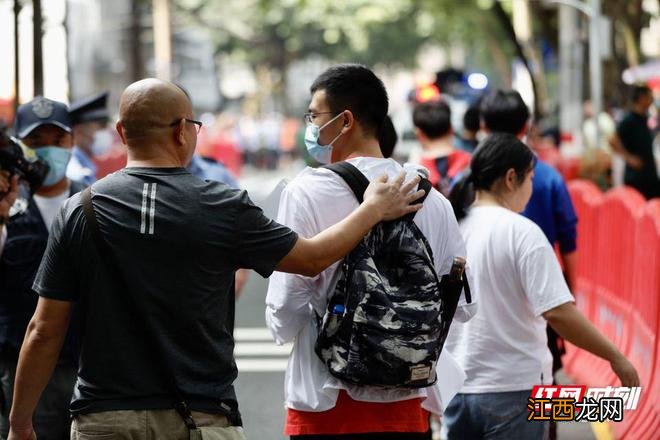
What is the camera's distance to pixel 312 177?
12.9 feet

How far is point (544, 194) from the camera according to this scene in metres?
6.61

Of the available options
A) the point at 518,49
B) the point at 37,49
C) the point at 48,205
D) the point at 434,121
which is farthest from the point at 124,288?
the point at 518,49

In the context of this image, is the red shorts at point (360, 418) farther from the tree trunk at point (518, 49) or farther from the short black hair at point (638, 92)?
the tree trunk at point (518, 49)

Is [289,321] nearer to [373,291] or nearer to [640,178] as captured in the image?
[373,291]

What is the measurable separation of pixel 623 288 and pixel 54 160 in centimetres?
457

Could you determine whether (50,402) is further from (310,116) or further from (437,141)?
(437,141)

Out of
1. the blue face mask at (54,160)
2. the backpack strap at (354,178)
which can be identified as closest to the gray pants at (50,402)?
the blue face mask at (54,160)

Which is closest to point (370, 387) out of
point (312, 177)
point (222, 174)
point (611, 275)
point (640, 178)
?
point (312, 177)

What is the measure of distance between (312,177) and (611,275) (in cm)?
562

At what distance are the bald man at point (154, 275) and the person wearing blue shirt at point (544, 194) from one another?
9.92 feet

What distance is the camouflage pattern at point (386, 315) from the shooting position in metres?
3.75

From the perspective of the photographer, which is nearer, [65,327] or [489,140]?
[65,327]

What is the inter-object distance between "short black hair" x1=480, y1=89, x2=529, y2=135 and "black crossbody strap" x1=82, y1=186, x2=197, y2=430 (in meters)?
3.45

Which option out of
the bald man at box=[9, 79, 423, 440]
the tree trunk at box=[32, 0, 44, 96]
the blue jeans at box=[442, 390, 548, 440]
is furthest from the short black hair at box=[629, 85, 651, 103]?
the bald man at box=[9, 79, 423, 440]
